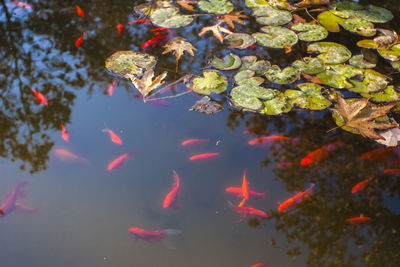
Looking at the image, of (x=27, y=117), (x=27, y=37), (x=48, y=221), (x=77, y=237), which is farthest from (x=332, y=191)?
(x=27, y=37)

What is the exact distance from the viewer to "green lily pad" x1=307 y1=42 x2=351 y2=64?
3.47 metres

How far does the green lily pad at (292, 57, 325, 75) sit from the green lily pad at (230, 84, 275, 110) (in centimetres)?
49

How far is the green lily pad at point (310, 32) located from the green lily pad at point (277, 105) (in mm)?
1039

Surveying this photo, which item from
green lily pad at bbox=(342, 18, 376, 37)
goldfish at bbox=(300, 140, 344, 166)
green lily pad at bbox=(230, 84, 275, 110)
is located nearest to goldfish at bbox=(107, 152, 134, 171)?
green lily pad at bbox=(230, 84, 275, 110)

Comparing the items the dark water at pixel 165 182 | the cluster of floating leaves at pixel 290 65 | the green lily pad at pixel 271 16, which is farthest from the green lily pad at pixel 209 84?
the green lily pad at pixel 271 16

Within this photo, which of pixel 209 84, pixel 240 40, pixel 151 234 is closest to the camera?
pixel 151 234

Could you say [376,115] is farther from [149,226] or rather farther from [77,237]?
[77,237]

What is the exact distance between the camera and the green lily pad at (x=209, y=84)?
10.6 feet

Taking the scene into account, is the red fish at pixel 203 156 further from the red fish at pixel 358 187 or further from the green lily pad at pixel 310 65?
the green lily pad at pixel 310 65

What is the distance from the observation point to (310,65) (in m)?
3.43

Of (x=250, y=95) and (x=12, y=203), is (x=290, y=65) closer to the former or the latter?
(x=250, y=95)

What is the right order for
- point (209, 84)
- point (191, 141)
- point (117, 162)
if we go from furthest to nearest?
point (209, 84) → point (191, 141) → point (117, 162)

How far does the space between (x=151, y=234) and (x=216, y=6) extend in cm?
303

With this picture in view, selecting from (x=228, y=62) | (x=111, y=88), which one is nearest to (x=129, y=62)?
(x=111, y=88)
